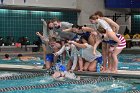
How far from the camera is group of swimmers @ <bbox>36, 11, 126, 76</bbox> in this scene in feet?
27.5

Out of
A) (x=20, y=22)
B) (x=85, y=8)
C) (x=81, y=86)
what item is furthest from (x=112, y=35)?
(x=85, y=8)

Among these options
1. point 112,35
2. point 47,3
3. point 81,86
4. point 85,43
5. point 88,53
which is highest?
point 47,3

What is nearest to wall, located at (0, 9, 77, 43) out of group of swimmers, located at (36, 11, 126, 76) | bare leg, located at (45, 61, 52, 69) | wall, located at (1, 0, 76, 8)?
wall, located at (1, 0, 76, 8)

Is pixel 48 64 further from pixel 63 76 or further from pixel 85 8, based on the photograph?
pixel 85 8

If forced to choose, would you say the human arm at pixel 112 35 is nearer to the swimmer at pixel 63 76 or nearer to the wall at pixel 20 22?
the swimmer at pixel 63 76

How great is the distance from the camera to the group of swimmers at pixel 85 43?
8.38 m

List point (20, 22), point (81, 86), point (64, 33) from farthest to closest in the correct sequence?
point (20, 22) < point (64, 33) < point (81, 86)

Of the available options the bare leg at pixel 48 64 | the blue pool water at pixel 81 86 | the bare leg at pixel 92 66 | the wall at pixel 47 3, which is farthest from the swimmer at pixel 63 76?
the wall at pixel 47 3

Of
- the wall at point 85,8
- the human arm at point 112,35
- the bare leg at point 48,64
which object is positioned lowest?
the bare leg at point 48,64

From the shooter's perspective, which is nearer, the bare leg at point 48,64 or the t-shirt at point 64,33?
the t-shirt at point 64,33

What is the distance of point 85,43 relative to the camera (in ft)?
28.7

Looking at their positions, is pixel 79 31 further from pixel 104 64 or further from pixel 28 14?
pixel 28 14

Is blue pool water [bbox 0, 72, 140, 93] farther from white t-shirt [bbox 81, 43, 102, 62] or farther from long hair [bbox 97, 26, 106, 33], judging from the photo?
long hair [bbox 97, 26, 106, 33]

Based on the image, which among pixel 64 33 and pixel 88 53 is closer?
pixel 88 53
